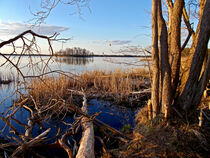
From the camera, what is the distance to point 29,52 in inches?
69.5

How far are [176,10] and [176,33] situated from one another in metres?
0.48

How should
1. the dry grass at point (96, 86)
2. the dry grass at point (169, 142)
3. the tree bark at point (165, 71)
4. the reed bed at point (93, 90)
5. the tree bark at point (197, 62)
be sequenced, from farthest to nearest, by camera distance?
the dry grass at point (96, 86), the reed bed at point (93, 90), the tree bark at point (165, 71), the tree bark at point (197, 62), the dry grass at point (169, 142)

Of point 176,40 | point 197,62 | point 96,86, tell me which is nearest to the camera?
point 197,62

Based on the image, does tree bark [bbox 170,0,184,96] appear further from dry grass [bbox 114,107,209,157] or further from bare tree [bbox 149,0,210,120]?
dry grass [bbox 114,107,209,157]

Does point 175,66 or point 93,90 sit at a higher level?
point 175,66

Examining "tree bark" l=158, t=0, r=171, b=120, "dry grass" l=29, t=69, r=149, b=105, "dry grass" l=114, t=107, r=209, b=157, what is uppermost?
"tree bark" l=158, t=0, r=171, b=120

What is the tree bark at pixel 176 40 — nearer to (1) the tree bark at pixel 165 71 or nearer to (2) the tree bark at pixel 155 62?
(1) the tree bark at pixel 165 71

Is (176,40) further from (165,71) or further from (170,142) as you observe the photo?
(170,142)

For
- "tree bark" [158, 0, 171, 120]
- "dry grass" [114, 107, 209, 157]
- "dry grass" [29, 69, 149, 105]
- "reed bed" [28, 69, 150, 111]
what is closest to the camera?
"dry grass" [114, 107, 209, 157]

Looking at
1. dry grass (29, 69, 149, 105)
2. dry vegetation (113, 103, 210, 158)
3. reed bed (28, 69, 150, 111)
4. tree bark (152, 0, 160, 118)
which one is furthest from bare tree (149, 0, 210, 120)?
dry grass (29, 69, 149, 105)

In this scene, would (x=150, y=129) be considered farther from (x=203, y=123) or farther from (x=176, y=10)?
(x=176, y=10)

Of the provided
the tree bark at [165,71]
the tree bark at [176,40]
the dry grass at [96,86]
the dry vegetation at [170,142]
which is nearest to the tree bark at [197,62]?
the tree bark at [176,40]

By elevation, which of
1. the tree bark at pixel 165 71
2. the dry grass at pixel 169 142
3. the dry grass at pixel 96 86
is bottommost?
the dry grass at pixel 169 142

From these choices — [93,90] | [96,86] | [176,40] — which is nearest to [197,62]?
[176,40]
